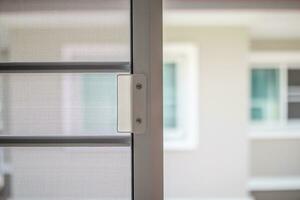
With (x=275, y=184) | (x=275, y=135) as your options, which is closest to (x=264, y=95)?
(x=275, y=135)

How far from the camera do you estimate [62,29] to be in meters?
0.54

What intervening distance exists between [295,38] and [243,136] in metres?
1.79

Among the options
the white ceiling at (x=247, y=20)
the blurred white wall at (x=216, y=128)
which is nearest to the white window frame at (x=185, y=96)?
the blurred white wall at (x=216, y=128)

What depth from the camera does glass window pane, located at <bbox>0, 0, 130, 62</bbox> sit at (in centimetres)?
53

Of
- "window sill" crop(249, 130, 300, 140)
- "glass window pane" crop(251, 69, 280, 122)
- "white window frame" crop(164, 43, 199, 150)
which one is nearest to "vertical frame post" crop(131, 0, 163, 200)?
"white window frame" crop(164, 43, 199, 150)

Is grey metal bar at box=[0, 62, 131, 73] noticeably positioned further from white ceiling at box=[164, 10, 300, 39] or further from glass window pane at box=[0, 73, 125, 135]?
white ceiling at box=[164, 10, 300, 39]

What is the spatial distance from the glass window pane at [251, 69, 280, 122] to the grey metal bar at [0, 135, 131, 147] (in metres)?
4.02

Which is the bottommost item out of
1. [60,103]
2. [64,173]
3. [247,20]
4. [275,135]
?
[275,135]

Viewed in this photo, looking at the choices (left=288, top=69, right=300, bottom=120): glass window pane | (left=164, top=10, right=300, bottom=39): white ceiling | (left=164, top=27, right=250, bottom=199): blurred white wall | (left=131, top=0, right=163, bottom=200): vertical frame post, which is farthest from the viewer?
(left=288, top=69, right=300, bottom=120): glass window pane

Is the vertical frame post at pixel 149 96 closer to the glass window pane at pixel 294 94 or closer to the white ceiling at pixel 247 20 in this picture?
the white ceiling at pixel 247 20

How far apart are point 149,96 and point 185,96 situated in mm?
2776

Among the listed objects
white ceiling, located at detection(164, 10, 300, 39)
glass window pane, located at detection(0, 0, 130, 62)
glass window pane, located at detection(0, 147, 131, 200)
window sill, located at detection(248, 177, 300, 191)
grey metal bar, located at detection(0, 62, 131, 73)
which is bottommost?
window sill, located at detection(248, 177, 300, 191)

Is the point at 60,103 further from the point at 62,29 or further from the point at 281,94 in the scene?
the point at 281,94

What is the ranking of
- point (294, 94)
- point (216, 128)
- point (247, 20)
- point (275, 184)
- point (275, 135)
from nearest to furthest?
point (247, 20), point (216, 128), point (275, 184), point (275, 135), point (294, 94)
